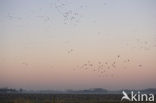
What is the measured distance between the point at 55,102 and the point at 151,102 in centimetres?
1317

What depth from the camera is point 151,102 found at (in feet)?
138

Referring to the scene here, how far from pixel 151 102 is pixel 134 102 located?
1935 mm

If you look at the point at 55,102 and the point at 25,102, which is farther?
the point at 25,102

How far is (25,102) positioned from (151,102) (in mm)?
14591

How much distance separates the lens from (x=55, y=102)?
112 ft

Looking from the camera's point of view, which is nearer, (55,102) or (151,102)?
(55,102)

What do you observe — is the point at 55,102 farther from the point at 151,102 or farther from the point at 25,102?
the point at 151,102

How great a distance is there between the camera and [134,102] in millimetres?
42438

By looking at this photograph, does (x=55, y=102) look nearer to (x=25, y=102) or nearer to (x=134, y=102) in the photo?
(x=25, y=102)

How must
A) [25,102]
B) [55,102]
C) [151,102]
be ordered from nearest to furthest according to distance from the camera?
1. [55,102]
2. [25,102]
3. [151,102]

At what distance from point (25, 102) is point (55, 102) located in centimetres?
437

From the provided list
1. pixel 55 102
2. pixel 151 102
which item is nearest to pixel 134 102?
pixel 151 102

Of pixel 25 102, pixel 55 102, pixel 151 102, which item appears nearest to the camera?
pixel 55 102

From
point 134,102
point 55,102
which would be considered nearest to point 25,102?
point 55,102
